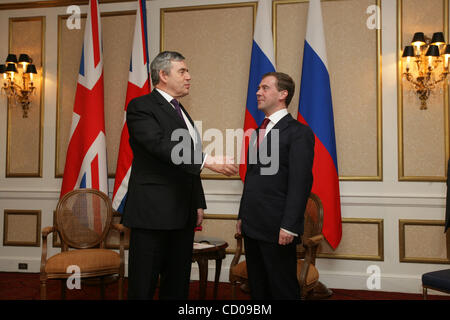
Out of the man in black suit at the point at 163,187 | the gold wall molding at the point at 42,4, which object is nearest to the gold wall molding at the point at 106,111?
the gold wall molding at the point at 42,4

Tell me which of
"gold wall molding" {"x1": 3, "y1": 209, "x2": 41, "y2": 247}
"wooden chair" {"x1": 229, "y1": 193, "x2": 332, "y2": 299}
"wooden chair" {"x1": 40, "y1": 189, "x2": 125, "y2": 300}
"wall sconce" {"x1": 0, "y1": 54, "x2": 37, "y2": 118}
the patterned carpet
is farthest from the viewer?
"gold wall molding" {"x1": 3, "y1": 209, "x2": 41, "y2": 247}

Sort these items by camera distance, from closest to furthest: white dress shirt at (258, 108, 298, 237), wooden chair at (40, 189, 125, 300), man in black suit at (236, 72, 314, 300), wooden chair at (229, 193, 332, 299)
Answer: man in black suit at (236, 72, 314, 300), white dress shirt at (258, 108, 298, 237), wooden chair at (229, 193, 332, 299), wooden chair at (40, 189, 125, 300)

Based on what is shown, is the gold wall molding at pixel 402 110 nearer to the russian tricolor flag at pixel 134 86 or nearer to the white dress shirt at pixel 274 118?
the white dress shirt at pixel 274 118

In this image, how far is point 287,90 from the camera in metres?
2.18

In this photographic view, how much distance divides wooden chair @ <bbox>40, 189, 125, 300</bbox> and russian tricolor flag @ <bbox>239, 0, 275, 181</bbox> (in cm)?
123

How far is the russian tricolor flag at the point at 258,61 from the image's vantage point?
346cm

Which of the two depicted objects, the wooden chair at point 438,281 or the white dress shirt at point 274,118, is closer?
the white dress shirt at point 274,118

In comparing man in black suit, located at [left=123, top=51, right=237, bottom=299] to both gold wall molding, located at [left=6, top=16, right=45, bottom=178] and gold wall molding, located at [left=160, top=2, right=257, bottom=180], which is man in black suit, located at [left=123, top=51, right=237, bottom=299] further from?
gold wall molding, located at [left=6, top=16, right=45, bottom=178]

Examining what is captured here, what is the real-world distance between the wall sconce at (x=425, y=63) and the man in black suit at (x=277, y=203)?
1775 millimetres

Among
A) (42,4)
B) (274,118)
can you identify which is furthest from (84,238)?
(42,4)

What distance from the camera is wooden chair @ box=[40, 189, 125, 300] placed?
8.70 ft

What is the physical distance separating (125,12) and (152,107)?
259 cm

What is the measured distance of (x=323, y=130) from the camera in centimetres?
333

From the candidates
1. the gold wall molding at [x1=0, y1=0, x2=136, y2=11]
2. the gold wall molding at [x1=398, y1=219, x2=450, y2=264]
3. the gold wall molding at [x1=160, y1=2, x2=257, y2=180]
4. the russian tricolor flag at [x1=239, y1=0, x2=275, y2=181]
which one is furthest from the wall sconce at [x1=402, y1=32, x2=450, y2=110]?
the gold wall molding at [x1=0, y1=0, x2=136, y2=11]
